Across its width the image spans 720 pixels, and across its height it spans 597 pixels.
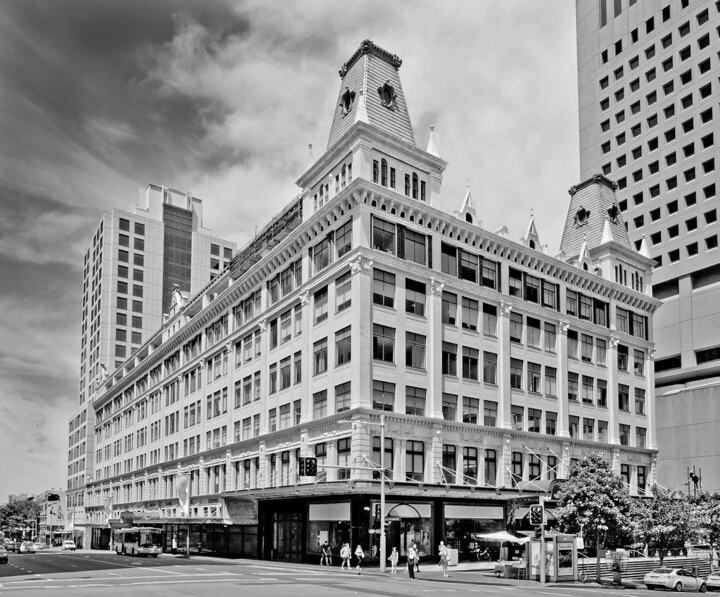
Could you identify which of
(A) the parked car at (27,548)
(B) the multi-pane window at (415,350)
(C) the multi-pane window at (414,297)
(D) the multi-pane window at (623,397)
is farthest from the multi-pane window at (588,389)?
(A) the parked car at (27,548)

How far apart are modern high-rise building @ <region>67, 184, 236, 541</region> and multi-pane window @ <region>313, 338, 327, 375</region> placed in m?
83.5

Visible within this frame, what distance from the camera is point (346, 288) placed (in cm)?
5706

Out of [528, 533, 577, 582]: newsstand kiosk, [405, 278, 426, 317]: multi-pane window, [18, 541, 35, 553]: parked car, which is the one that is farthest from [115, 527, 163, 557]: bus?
[528, 533, 577, 582]: newsstand kiosk

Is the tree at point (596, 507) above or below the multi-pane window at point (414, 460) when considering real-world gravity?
below

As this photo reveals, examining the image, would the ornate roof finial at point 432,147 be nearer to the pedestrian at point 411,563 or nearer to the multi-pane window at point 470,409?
the multi-pane window at point 470,409

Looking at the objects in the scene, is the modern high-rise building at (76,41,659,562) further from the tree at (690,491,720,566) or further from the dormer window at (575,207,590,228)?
the tree at (690,491,720,566)

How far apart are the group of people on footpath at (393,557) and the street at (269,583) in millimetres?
709

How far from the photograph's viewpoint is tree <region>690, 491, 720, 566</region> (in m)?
55.0

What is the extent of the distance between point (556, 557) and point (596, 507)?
5405 millimetres

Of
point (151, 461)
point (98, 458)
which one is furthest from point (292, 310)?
point (98, 458)

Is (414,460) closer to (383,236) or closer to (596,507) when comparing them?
(596,507)

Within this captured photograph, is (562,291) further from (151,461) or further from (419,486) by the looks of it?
(151,461)

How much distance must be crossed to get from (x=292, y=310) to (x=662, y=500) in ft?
101

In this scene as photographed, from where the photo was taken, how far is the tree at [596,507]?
49.2 metres
